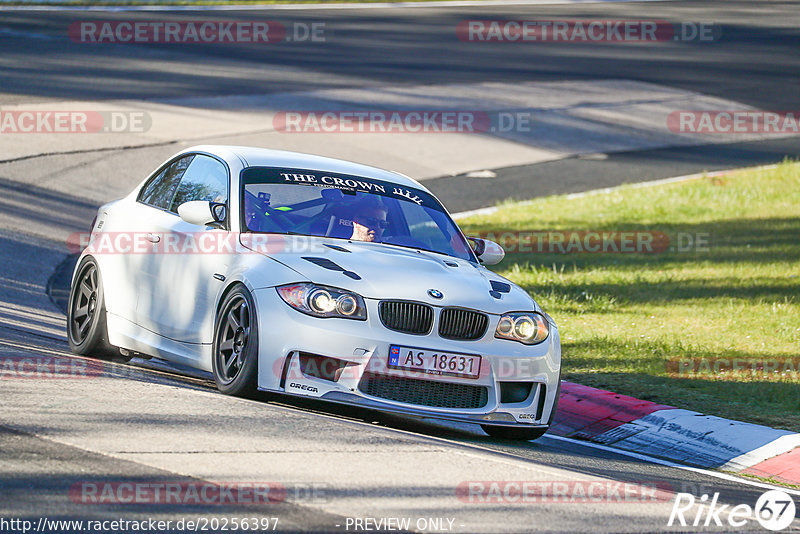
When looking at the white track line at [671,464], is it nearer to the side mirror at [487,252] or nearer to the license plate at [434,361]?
the side mirror at [487,252]

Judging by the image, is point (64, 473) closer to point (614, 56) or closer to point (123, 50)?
point (123, 50)

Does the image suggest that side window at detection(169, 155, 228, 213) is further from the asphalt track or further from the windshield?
the asphalt track

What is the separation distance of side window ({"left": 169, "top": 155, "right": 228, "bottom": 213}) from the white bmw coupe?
2cm

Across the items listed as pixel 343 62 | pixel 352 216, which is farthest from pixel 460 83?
pixel 352 216

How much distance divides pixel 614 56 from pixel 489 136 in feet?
34.6

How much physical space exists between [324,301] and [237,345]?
0.67m

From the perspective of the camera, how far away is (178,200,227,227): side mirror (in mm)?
8078

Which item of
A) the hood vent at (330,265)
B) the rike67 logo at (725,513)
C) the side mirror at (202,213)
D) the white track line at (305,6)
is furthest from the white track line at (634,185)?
the white track line at (305,6)

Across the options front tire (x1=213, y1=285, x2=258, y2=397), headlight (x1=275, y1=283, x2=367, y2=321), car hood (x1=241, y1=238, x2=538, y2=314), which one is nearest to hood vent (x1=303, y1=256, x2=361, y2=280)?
car hood (x1=241, y1=238, x2=538, y2=314)

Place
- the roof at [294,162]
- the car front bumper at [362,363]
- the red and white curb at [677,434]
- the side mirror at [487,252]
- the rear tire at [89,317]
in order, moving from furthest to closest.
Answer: the rear tire at [89,317] → the side mirror at [487,252] → the roof at [294,162] → the red and white curb at [677,434] → the car front bumper at [362,363]

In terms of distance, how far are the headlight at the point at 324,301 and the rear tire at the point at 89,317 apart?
2300 millimetres

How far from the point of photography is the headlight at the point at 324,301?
7.28 meters

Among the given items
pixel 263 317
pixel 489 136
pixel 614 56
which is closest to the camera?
pixel 263 317

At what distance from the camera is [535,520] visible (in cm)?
561
